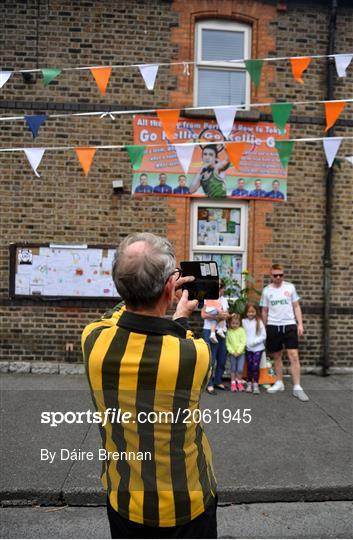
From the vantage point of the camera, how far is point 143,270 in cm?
159

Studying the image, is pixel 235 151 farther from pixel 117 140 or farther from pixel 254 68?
pixel 117 140

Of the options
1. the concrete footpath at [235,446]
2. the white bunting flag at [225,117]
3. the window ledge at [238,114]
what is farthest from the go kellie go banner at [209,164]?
the concrete footpath at [235,446]

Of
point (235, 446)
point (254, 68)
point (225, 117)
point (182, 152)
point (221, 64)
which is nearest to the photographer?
point (235, 446)

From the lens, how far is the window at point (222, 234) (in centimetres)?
757

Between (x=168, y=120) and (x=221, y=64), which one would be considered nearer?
(x=168, y=120)

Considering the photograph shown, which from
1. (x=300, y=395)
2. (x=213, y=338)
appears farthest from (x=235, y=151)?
(x=300, y=395)

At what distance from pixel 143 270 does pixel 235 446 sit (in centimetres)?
358

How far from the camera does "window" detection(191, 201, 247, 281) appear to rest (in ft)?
24.8

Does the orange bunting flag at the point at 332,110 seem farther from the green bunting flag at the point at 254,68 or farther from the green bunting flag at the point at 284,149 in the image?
the green bunting flag at the point at 254,68

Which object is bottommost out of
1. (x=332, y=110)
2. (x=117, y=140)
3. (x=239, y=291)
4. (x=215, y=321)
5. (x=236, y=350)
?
(x=236, y=350)

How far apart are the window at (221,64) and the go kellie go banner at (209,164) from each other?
581mm

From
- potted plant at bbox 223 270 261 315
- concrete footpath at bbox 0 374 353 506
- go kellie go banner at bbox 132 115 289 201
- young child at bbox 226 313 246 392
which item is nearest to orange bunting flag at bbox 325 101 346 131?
go kellie go banner at bbox 132 115 289 201

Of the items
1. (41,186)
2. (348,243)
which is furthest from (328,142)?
(41,186)

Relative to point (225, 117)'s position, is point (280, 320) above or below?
below
